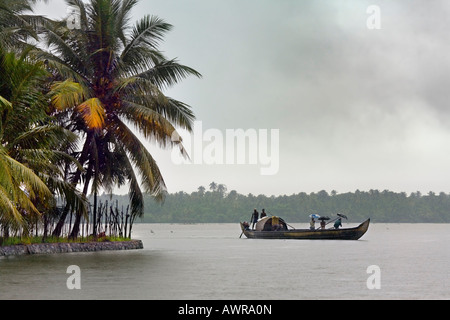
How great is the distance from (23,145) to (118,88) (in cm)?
675

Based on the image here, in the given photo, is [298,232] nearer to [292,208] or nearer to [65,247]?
[65,247]

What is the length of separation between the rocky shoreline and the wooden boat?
1439cm

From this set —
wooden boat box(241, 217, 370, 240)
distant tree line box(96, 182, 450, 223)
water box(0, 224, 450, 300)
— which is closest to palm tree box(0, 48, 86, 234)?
water box(0, 224, 450, 300)

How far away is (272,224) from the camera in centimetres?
4275

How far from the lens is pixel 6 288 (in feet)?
44.3

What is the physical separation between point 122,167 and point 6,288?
14.2m

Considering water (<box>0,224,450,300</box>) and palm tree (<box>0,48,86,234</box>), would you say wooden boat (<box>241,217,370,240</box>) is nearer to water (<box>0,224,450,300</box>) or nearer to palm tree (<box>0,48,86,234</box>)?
water (<box>0,224,450,300</box>)

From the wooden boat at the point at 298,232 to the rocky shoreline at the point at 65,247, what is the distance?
1439 cm

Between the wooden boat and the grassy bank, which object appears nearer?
the grassy bank

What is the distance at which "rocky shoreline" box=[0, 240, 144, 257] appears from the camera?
2236 centimetres

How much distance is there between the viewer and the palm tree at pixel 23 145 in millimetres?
16062

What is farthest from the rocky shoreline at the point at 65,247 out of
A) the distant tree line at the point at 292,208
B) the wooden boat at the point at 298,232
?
the distant tree line at the point at 292,208

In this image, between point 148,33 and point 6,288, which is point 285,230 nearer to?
point 148,33
